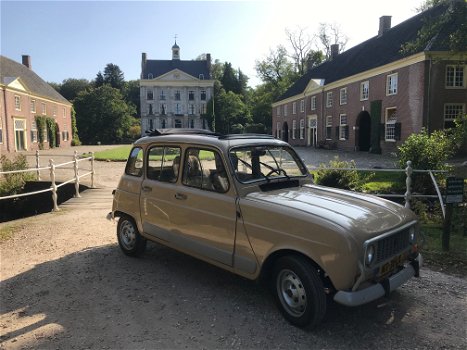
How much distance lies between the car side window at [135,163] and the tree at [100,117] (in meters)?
71.8

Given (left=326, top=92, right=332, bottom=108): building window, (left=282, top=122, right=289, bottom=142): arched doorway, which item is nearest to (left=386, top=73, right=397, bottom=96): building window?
(left=326, top=92, right=332, bottom=108): building window

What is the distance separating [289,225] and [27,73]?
5603cm

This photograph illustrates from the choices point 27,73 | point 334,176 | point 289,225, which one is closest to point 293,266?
point 289,225

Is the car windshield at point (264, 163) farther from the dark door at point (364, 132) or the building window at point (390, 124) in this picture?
the dark door at point (364, 132)

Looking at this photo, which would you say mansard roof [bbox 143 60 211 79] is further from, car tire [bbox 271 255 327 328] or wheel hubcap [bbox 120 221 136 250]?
car tire [bbox 271 255 327 328]

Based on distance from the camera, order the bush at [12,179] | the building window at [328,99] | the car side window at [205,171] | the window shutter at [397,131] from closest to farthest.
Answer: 1. the car side window at [205,171]
2. the bush at [12,179]
3. the window shutter at [397,131]
4. the building window at [328,99]

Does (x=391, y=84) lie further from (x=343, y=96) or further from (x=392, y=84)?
(x=343, y=96)

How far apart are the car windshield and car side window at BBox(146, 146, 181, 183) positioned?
0.97m

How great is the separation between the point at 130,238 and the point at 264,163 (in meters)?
2.63

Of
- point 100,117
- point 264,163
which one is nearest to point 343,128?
point 264,163

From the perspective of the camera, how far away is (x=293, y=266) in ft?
12.7

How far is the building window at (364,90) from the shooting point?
34.3 metres

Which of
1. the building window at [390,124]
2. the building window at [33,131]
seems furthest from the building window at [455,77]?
the building window at [33,131]

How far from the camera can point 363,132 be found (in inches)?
1417
